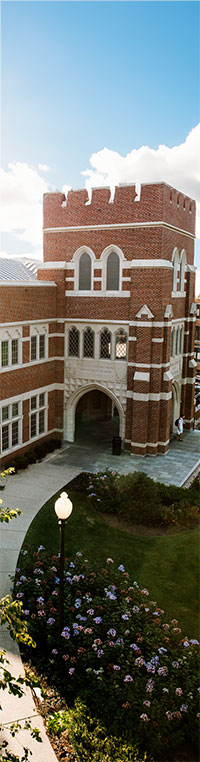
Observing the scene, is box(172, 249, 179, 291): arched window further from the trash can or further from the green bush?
the green bush

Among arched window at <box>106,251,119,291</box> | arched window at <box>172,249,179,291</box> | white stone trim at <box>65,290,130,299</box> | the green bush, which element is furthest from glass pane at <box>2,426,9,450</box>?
the green bush

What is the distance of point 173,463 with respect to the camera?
65.7ft

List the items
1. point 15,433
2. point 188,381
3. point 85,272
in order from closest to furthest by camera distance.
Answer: point 15,433
point 85,272
point 188,381

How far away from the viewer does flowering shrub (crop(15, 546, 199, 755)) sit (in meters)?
7.89

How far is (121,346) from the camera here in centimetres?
2083

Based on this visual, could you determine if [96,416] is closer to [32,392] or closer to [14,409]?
[32,392]

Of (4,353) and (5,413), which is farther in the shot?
(5,413)

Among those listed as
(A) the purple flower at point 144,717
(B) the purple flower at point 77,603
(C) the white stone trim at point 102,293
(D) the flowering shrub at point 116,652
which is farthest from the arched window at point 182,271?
(A) the purple flower at point 144,717

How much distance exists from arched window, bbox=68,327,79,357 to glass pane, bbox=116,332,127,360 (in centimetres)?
188

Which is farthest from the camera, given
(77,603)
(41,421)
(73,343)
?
(73,343)

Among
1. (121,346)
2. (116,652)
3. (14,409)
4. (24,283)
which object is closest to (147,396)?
(121,346)

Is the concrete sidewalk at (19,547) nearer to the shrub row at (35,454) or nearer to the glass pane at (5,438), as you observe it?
the shrub row at (35,454)

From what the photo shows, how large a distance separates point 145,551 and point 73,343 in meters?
10.6

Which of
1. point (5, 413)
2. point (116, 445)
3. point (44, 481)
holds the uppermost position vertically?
point (5, 413)
